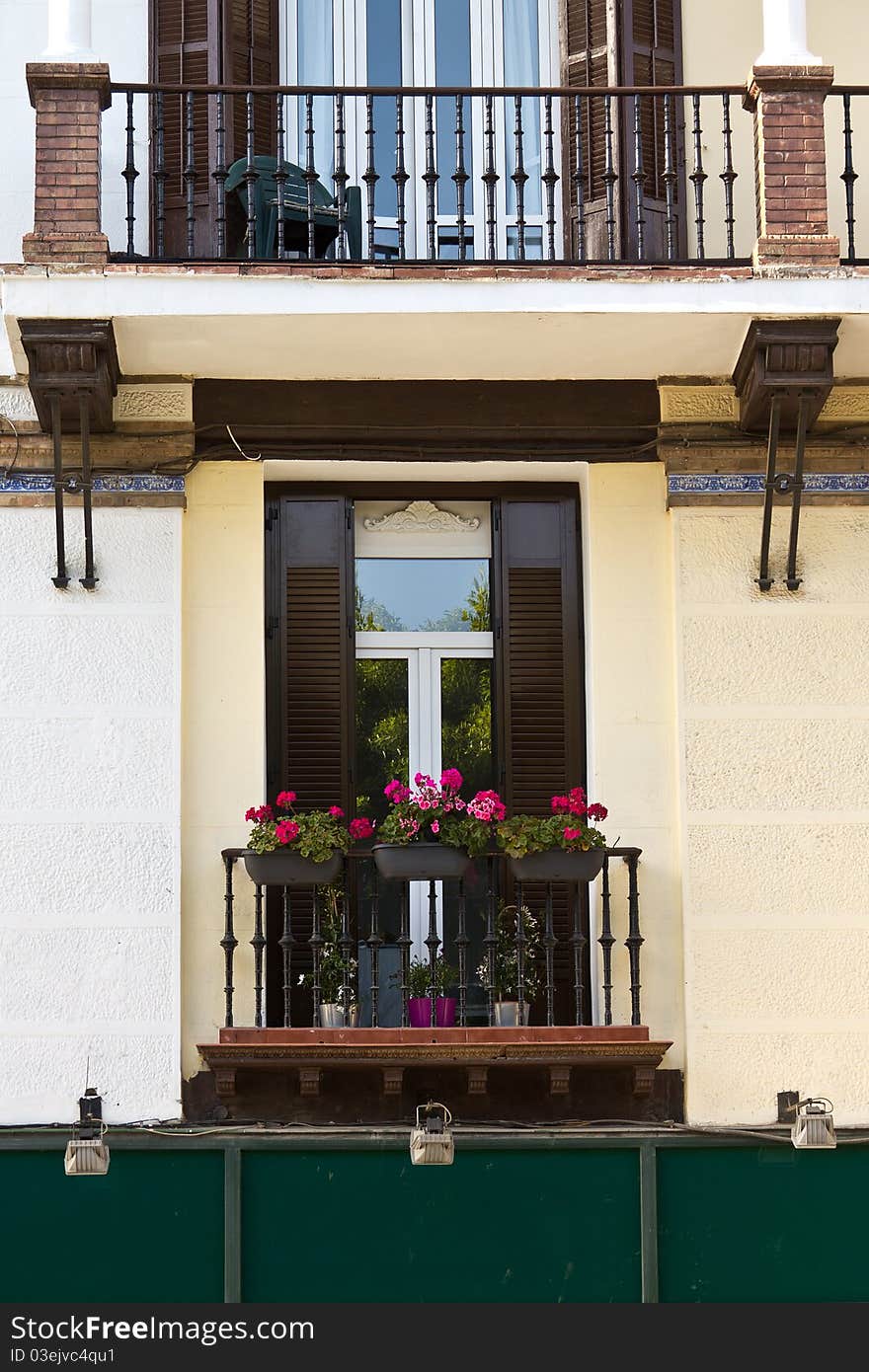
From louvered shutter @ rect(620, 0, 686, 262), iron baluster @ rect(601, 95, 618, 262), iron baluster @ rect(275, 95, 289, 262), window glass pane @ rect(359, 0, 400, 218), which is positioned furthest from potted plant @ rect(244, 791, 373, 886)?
window glass pane @ rect(359, 0, 400, 218)

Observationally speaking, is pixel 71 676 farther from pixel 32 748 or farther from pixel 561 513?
pixel 561 513

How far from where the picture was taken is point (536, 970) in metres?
10.1

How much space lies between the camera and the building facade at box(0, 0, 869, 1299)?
9.61m

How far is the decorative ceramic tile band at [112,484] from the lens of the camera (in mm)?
10148

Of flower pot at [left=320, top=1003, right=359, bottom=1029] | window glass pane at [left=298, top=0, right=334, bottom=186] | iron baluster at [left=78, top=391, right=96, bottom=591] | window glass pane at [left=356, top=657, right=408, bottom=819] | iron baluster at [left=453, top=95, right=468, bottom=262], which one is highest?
window glass pane at [left=298, top=0, right=334, bottom=186]

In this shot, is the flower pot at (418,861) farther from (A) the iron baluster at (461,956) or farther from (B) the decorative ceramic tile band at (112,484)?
(B) the decorative ceramic tile band at (112,484)

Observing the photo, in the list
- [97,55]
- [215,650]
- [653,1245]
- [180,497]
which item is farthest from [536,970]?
[97,55]

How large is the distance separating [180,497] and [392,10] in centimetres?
302

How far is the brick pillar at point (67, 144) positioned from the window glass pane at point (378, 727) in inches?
94.3

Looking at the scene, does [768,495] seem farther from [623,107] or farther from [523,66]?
[523,66]

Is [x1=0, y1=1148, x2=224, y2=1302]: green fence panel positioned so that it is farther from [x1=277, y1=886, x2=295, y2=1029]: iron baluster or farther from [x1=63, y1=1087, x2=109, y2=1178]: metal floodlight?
[x1=277, y1=886, x2=295, y2=1029]: iron baluster

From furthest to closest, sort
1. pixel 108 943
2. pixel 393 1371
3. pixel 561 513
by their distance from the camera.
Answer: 1. pixel 561 513
2. pixel 108 943
3. pixel 393 1371

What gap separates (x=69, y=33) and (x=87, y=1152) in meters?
4.91

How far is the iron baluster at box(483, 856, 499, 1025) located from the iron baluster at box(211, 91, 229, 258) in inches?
121
